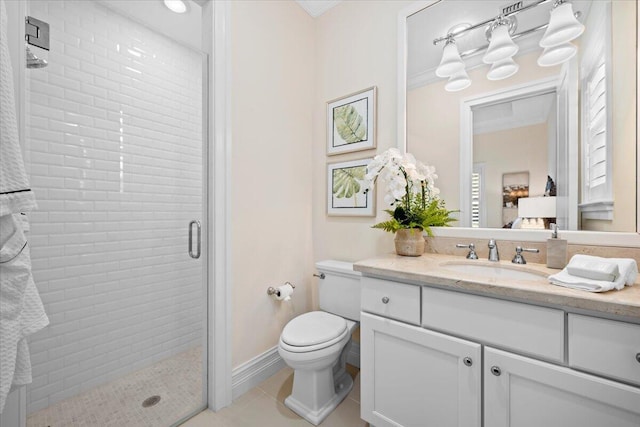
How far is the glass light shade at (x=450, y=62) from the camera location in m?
1.54

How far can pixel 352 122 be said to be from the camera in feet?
6.26

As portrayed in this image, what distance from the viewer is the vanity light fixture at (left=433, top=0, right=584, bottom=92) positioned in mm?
1224

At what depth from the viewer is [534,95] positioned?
4.33 ft

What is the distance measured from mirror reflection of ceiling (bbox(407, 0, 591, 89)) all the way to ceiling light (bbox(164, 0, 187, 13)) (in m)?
1.38

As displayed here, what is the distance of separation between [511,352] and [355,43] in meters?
1.98

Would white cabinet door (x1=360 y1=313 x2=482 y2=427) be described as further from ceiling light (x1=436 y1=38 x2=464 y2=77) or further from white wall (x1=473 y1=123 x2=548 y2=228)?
ceiling light (x1=436 y1=38 x2=464 y2=77)

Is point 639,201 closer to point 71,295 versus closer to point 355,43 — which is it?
point 355,43

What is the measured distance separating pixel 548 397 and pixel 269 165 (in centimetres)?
167

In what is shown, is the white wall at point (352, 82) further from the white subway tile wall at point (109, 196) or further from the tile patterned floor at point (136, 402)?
the tile patterned floor at point (136, 402)

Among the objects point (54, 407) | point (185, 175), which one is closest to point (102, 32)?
point (185, 175)

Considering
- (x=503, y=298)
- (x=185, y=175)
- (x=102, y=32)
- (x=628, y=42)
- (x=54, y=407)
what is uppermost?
(x=102, y=32)

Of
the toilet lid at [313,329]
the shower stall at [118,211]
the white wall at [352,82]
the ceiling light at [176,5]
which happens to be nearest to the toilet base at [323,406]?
the toilet lid at [313,329]

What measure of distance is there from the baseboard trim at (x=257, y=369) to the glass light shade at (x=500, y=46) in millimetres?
1905

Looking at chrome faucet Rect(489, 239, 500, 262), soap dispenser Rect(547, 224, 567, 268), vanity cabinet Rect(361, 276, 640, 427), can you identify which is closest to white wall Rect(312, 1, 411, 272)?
chrome faucet Rect(489, 239, 500, 262)
